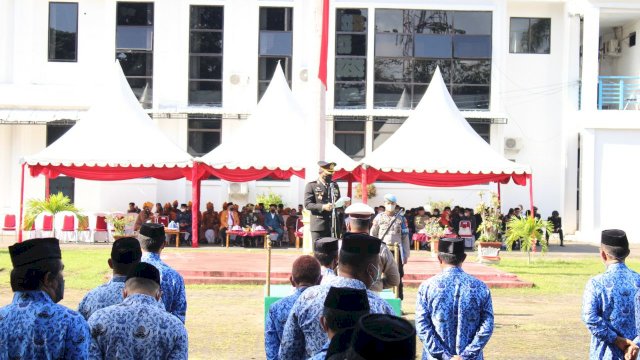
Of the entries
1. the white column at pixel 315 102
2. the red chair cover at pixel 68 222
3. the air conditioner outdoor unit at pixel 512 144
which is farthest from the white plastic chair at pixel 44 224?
the air conditioner outdoor unit at pixel 512 144

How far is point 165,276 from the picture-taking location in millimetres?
6426

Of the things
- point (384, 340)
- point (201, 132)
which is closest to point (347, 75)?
point (201, 132)

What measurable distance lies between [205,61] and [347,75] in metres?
5.08

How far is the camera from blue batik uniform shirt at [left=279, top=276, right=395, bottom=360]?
5.09 metres

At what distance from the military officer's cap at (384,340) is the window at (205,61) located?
1180 inches

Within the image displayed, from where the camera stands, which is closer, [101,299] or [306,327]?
[306,327]

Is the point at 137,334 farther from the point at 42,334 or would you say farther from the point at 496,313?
the point at 496,313

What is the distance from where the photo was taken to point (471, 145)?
24.8 metres

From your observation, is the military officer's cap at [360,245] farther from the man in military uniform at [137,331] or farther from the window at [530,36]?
the window at [530,36]

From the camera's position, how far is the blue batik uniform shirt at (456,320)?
623 cm

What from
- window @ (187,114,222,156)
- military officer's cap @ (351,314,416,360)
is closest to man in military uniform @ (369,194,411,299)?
military officer's cap @ (351,314,416,360)

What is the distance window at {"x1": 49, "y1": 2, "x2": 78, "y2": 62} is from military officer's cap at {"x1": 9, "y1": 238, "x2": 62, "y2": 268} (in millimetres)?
29046

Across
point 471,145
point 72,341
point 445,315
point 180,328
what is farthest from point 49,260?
point 471,145

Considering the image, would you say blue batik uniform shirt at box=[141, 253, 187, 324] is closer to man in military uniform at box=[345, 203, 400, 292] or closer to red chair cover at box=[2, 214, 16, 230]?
man in military uniform at box=[345, 203, 400, 292]
